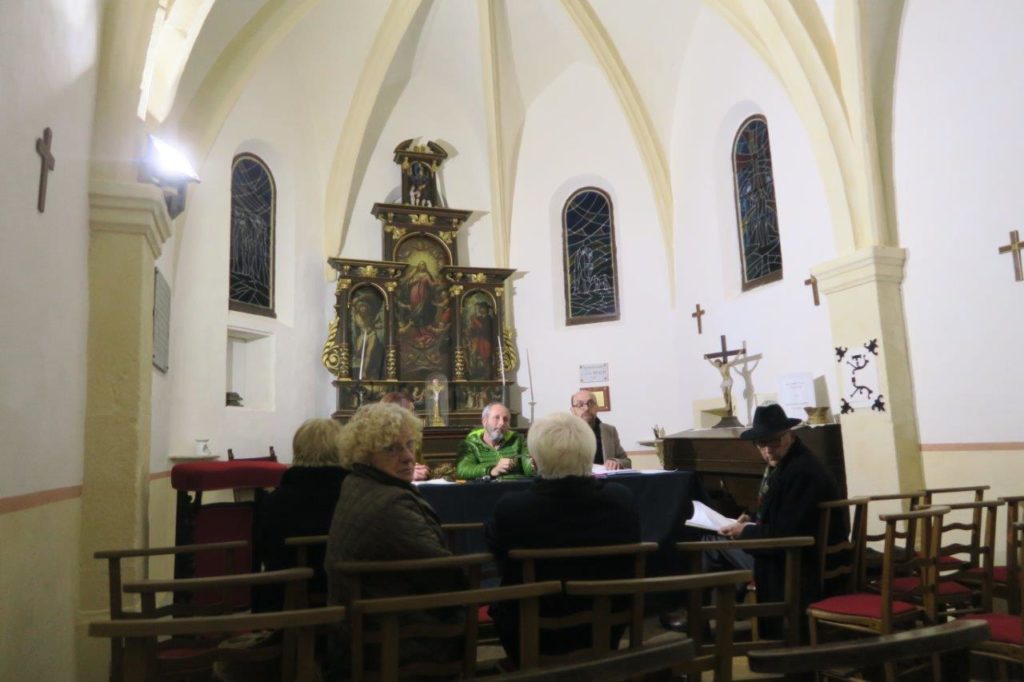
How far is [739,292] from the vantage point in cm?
941

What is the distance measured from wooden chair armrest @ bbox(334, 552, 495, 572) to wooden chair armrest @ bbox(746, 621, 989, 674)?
122 cm

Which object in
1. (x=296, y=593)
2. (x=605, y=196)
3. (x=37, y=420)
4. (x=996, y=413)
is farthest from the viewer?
(x=605, y=196)

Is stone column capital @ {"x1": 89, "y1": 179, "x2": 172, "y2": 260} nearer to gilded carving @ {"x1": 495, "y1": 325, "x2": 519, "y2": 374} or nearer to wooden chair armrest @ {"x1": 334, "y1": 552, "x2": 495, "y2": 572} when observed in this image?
wooden chair armrest @ {"x1": 334, "y1": 552, "x2": 495, "y2": 572}

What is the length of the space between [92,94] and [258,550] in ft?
10.0

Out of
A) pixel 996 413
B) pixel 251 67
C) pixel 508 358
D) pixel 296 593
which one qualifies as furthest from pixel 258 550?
pixel 508 358

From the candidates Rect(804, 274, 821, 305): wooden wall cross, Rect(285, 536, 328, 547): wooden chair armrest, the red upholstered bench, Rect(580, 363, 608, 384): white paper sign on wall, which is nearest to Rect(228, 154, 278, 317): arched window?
the red upholstered bench

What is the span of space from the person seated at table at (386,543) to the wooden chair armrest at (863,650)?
4.51 ft

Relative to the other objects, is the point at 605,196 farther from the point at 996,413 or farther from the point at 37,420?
the point at 37,420

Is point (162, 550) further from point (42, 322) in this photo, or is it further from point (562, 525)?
point (562, 525)

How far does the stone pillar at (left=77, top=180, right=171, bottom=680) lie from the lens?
14.4 feet

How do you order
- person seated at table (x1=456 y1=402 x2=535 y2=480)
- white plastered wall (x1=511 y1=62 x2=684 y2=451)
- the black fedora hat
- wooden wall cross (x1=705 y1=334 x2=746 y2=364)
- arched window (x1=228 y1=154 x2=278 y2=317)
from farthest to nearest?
white plastered wall (x1=511 y1=62 x2=684 y2=451) → arched window (x1=228 y1=154 x2=278 y2=317) → wooden wall cross (x1=705 y1=334 x2=746 y2=364) → person seated at table (x1=456 y1=402 x2=535 y2=480) → the black fedora hat

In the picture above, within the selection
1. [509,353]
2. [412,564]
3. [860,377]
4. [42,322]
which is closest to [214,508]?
[42,322]

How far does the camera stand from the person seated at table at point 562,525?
112 inches

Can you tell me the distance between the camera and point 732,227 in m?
9.62
